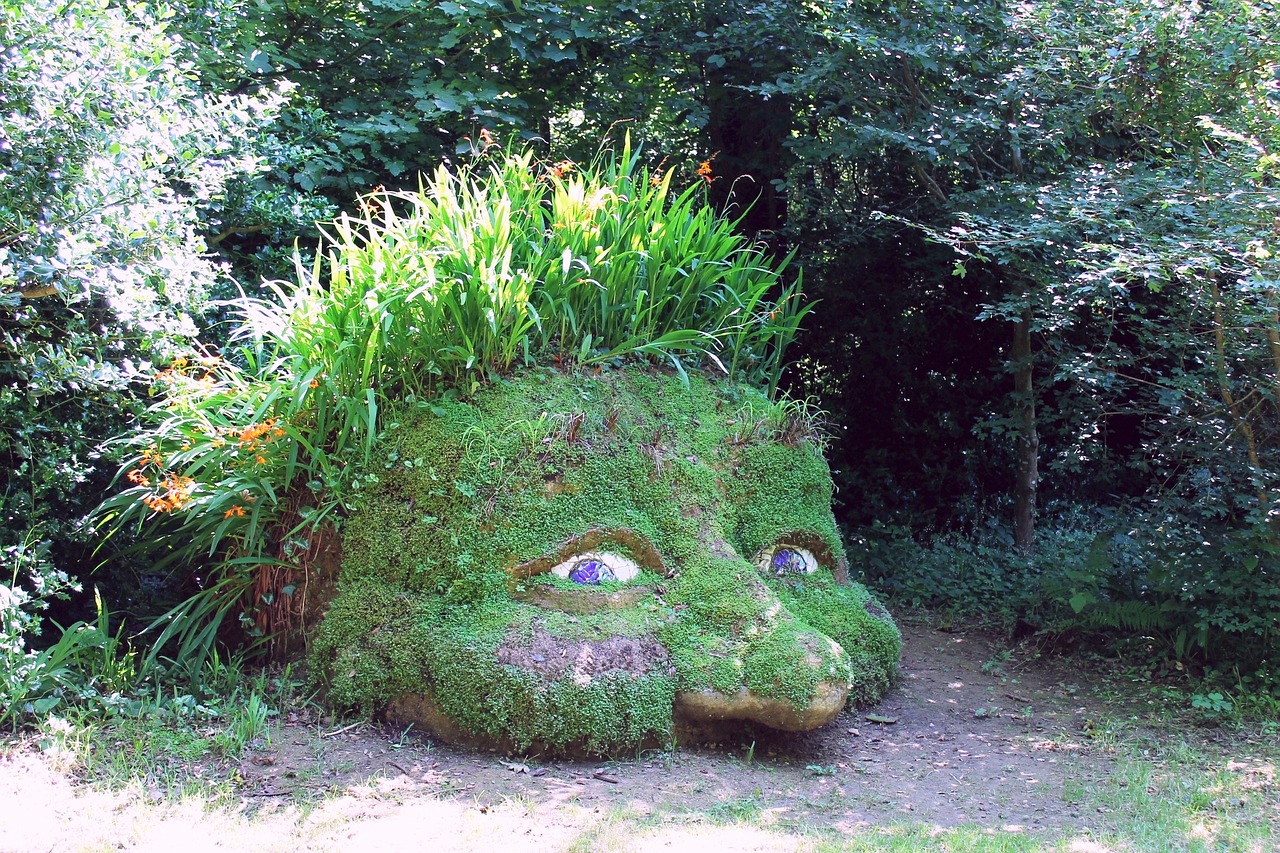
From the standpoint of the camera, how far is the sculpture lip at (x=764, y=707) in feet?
13.9

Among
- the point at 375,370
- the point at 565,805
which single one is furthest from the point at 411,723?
the point at 375,370

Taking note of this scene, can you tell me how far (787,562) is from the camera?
16.8ft

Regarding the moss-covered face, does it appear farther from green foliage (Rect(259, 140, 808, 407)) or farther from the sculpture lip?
green foliage (Rect(259, 140, 808, 407))

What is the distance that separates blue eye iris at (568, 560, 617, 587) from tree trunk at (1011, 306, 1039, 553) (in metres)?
3.83

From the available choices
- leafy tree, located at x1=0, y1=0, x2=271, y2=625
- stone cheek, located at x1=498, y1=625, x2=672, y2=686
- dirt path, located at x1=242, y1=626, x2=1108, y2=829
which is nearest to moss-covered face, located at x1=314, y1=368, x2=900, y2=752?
stone cheek, located at x1=498, y1=625, x2=672, y2=686

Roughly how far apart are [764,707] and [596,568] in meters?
0.93

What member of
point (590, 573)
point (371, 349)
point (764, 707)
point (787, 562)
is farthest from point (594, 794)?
point (371, 349)

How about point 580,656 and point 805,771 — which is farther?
point 805,771

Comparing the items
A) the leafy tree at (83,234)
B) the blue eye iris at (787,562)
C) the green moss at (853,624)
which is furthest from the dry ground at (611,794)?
the leafy tree at (83,234)

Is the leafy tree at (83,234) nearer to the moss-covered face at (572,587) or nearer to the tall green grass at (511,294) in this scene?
the tall green grass at (511,294)

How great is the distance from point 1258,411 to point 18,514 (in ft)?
20.6

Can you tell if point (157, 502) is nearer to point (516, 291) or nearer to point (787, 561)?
point (516, 291)

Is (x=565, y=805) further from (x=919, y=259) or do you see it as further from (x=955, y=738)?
(x=919, y=259)

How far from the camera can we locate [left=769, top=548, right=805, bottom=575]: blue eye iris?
508 cm
